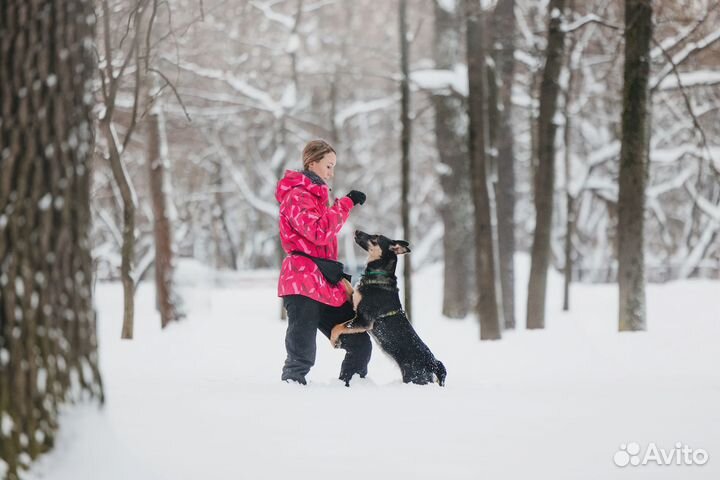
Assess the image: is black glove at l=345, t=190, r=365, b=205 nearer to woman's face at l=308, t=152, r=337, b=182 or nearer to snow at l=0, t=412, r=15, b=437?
woman's face at l=308, t=152, r=337, b=182

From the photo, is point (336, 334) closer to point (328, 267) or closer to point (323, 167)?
point (328, 267)

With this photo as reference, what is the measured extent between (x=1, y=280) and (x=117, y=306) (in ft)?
58.1

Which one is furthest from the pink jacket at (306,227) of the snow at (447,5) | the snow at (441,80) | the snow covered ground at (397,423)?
the snow at (447,5)

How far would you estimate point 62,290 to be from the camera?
3607 mm

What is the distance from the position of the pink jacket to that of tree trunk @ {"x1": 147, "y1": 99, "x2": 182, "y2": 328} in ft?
32.8

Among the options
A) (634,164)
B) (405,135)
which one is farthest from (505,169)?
(634,164)

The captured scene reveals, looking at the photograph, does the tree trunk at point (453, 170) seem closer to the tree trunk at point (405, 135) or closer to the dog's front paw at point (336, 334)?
the tree trunk at point (405, 135)

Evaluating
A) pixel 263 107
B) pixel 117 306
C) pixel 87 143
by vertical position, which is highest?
pixel 263 107

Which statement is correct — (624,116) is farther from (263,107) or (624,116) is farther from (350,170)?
(350,170)

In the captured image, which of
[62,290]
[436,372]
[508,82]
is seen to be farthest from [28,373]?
[508,82]

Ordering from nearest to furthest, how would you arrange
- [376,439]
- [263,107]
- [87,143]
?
[87,143], [376,439], [263,107]

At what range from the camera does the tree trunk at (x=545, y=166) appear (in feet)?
42.1

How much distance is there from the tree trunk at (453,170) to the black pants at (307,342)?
10.6 metres

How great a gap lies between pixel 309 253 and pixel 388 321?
748mm
